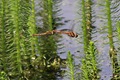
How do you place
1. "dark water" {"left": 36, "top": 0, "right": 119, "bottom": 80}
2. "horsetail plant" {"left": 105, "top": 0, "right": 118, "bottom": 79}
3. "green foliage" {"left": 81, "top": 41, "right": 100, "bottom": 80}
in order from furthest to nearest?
1. "dark water" {"left": 36, "top": 0, "right": 119, "bottom": 80}
2. "horsetail plant" {"left": 105, "top": 0, "right": 118, "bottom": 79}
3. "green foliage" {"left": 81, "top": 41, "right": 100, "bottom": 80}

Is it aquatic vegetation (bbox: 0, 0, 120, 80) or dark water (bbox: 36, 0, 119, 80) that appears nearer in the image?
aquatic vegetation (bbox: 0, 0, 120, 80)

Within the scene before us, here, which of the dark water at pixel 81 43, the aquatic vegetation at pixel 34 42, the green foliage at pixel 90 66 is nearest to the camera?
the green foliage at pixel 90 66

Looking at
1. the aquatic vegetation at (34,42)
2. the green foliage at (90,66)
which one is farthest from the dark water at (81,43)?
the green foliage at (90,66)

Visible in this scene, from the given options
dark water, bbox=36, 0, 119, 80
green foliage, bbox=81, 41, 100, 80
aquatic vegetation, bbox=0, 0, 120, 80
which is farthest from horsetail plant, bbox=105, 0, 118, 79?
green foliage, bbox=81, 41, 100, 80

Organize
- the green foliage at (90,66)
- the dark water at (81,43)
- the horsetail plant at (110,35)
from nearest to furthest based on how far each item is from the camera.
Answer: the green foliage at (90,66), the horsetail plant at (110,35), the dark water at (81,43)

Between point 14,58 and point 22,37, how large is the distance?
180cm

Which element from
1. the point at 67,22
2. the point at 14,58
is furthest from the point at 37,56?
the point at 67,22

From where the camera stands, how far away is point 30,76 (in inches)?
1222

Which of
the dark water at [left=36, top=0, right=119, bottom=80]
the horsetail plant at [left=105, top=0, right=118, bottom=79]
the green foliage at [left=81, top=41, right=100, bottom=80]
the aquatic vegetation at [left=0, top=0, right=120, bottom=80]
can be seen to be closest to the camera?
the green foliage at [left=81, top=41, right=100, bottom=80]

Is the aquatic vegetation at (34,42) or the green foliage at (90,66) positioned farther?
the aquatic vegetation at (34,42)

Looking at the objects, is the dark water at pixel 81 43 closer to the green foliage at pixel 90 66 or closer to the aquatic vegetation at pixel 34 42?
the aquatic vegetation at pixel 34 42

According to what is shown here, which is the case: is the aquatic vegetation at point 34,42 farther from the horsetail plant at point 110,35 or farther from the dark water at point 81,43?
the dark water at point 81,43

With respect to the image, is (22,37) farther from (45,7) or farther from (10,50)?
(45,7)

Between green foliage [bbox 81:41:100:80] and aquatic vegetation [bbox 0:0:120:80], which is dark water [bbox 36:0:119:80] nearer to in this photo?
aquatic vegetation [bbox 0:0:120:80]
